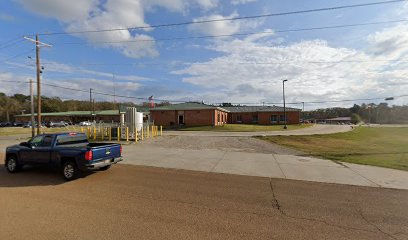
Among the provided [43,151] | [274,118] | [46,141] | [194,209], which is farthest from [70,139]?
[274,118]

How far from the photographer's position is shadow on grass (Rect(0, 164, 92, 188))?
8117mm

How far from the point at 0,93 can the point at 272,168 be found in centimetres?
13442

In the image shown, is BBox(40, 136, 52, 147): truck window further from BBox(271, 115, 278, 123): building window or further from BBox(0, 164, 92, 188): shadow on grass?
BBox(271, 115, 278, 123): building window

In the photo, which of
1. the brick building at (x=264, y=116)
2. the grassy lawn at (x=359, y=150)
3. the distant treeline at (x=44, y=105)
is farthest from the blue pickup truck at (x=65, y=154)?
the distant treeline at (x=44, y=105)

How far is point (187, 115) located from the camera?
45156 millimetres

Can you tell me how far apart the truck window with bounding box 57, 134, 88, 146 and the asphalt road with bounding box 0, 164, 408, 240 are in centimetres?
149

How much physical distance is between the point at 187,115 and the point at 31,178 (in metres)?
36.6

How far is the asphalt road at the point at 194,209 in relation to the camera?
456cm

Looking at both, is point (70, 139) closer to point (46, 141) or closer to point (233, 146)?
point (46, 141)

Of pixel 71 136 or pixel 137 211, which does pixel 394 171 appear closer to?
pixel 137 211

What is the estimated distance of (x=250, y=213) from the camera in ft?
18.2

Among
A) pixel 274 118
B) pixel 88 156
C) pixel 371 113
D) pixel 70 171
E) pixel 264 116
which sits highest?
pixel 371 113

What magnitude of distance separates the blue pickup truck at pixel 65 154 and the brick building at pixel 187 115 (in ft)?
110

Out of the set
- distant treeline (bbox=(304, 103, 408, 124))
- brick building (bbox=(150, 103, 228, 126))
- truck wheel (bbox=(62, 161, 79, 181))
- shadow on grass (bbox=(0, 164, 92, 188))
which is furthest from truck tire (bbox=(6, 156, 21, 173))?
distant treeline (bbox=(304, 103, 408, 124))
